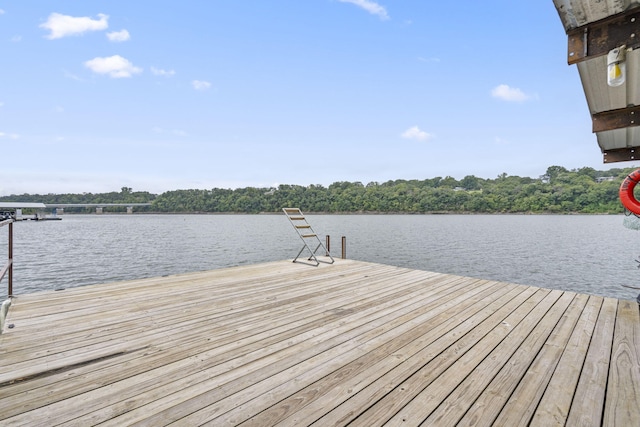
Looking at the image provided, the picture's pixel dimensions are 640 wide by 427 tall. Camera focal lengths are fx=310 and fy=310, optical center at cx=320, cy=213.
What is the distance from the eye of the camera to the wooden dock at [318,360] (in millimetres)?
1217

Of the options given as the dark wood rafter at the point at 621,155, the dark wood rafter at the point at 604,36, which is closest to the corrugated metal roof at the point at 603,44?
the dark wood rafter at the point at 604,36

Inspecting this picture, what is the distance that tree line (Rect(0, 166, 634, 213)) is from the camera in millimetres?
38750

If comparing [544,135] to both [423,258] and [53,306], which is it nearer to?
[423,258]

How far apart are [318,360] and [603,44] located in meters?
2.25

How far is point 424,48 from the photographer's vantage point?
32156 millimetres

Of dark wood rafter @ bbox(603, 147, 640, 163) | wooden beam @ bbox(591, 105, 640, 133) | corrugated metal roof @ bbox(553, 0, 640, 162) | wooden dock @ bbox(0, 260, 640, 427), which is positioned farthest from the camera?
dark wood rafter @ bbox(603, 147, 640, 163)

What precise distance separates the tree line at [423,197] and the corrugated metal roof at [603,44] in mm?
43378

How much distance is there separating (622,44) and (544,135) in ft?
199

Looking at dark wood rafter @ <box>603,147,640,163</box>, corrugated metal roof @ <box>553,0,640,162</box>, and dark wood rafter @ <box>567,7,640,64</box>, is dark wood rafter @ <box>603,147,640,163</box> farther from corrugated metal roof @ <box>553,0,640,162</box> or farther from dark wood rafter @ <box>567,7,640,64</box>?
dark wood rafter @ <box>567,7,640,64</box>

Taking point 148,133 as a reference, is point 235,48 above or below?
above

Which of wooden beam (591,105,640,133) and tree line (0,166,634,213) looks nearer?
wooden beam (591,105,640,133)

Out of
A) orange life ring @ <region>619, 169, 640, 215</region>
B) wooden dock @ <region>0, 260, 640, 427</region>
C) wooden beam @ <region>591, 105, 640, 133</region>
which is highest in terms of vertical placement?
wooden beam @ <region>591, 105, 640, 133</region>

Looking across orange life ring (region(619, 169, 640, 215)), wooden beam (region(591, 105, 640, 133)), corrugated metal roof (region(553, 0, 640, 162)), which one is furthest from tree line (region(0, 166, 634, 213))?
corrugated metal roof (region(553, 0, 640, 162))

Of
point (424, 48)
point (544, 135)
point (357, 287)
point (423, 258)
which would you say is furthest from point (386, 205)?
point (357, 287)
